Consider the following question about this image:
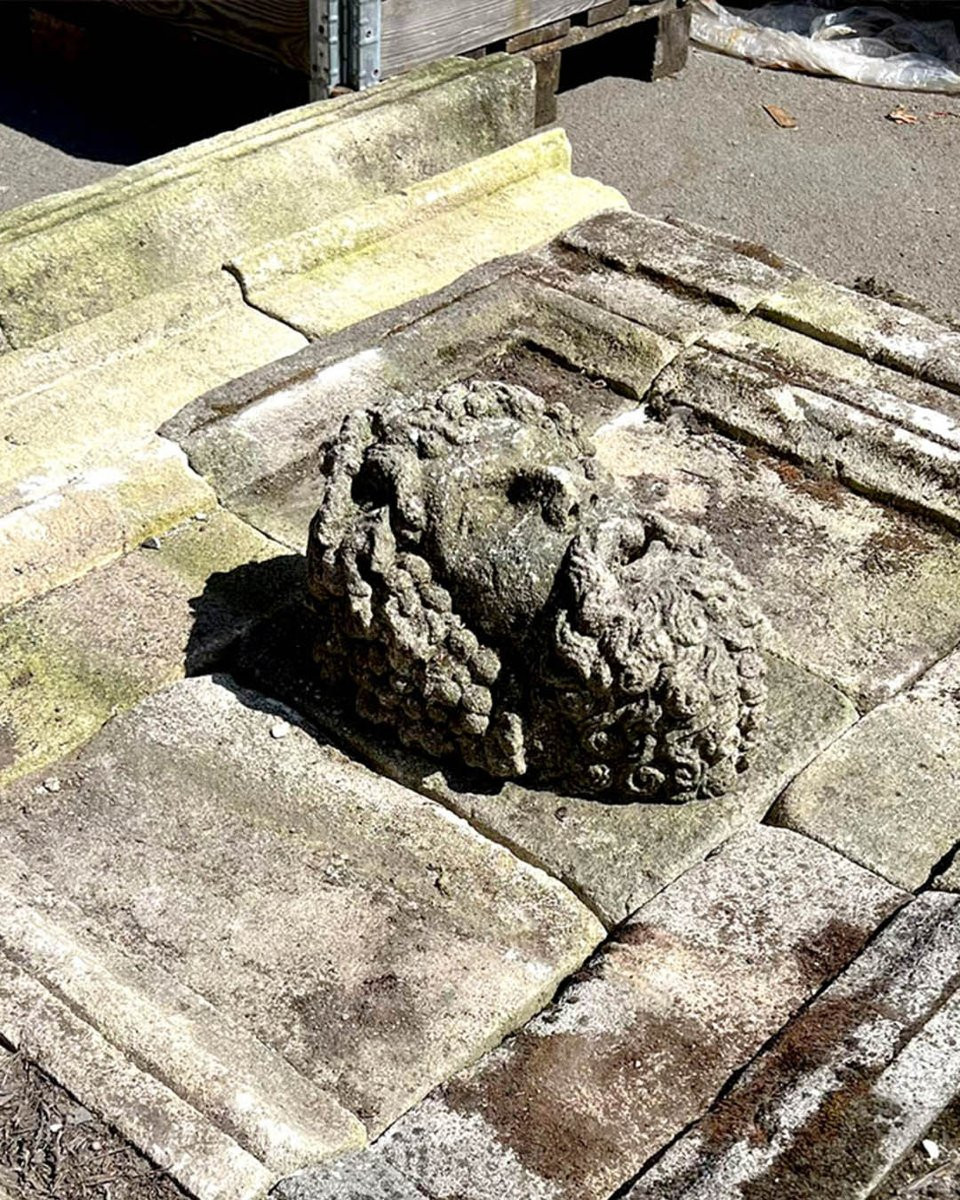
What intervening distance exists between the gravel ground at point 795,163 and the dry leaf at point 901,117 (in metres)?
0.04

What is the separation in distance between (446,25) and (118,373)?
227 cm

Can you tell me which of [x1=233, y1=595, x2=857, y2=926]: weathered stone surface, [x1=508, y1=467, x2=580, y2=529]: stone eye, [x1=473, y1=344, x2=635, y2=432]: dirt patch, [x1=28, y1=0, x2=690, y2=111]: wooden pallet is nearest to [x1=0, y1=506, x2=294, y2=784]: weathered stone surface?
[x1=233, y1=595, x2=857, y2=926]: weathered stone surface

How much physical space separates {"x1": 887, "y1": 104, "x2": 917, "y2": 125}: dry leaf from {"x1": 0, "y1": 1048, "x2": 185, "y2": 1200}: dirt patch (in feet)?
21.7

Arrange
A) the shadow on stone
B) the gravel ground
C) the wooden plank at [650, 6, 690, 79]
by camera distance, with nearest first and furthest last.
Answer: the shadow on stone → the gravel ground → the wooden plank at [650, 6, 690, 79]

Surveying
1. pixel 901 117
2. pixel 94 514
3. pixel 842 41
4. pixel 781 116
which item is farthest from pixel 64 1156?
pixel 842 41

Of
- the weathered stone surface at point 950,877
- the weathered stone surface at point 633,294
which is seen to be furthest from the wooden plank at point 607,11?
the weathered stone surface at point 950,877

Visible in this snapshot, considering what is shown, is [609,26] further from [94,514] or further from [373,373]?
[94,514]

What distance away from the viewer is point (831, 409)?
14.6ft

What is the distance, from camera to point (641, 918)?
3.10 metres

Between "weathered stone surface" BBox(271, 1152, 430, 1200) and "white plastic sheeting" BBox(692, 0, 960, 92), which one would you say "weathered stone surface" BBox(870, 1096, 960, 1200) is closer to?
"weathered stone surface" BBox(271, 1152, 430, 1200)

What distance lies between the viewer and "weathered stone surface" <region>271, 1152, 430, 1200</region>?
2480 mm

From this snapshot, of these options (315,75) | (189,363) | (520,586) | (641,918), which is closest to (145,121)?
(315,75)

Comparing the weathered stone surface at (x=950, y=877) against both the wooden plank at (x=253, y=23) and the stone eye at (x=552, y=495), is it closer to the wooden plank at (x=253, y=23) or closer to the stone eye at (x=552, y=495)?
the stone eye at (x=552, y=495)

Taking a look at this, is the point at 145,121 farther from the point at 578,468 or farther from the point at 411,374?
the point at 578,468
